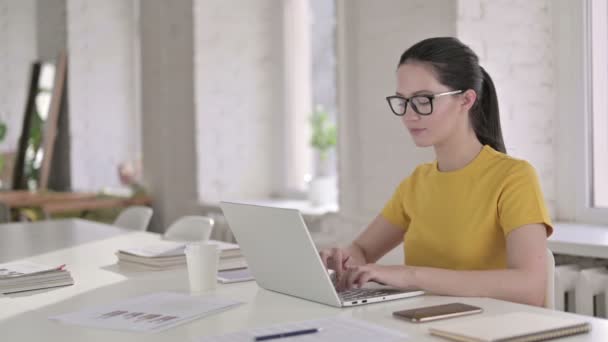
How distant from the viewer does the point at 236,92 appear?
483cm

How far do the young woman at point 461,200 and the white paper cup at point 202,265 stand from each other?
27 cm

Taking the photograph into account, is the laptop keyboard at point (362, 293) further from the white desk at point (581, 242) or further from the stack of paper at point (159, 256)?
the white desk at point (581, 242)

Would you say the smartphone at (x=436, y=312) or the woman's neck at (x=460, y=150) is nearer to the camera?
the smartphone at (x=436, y=312)

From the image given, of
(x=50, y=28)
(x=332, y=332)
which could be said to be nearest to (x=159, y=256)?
(x=332, y=332)

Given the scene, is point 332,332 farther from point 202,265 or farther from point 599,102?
point 599,102

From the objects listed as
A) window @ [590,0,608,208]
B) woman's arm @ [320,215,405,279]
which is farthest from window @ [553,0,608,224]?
woman's arm @ [320,215,405,279]

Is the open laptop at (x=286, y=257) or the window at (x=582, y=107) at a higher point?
the window at (x=582, y=107)

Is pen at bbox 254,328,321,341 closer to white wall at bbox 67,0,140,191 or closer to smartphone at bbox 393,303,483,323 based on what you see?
smartphone at bbox 393,303,483,323

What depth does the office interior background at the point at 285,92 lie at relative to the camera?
295cm

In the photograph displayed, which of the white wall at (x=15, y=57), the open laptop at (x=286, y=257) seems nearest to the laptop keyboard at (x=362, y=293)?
the open laptop at (x=286, y=257)

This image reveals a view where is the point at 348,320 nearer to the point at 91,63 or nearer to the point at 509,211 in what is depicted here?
the point at 509,211

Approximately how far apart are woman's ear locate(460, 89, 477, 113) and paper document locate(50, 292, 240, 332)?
73 centimetres

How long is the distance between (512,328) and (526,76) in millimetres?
1830

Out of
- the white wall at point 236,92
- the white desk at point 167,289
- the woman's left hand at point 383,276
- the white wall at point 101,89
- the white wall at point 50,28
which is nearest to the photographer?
the white desk at point 167,289
